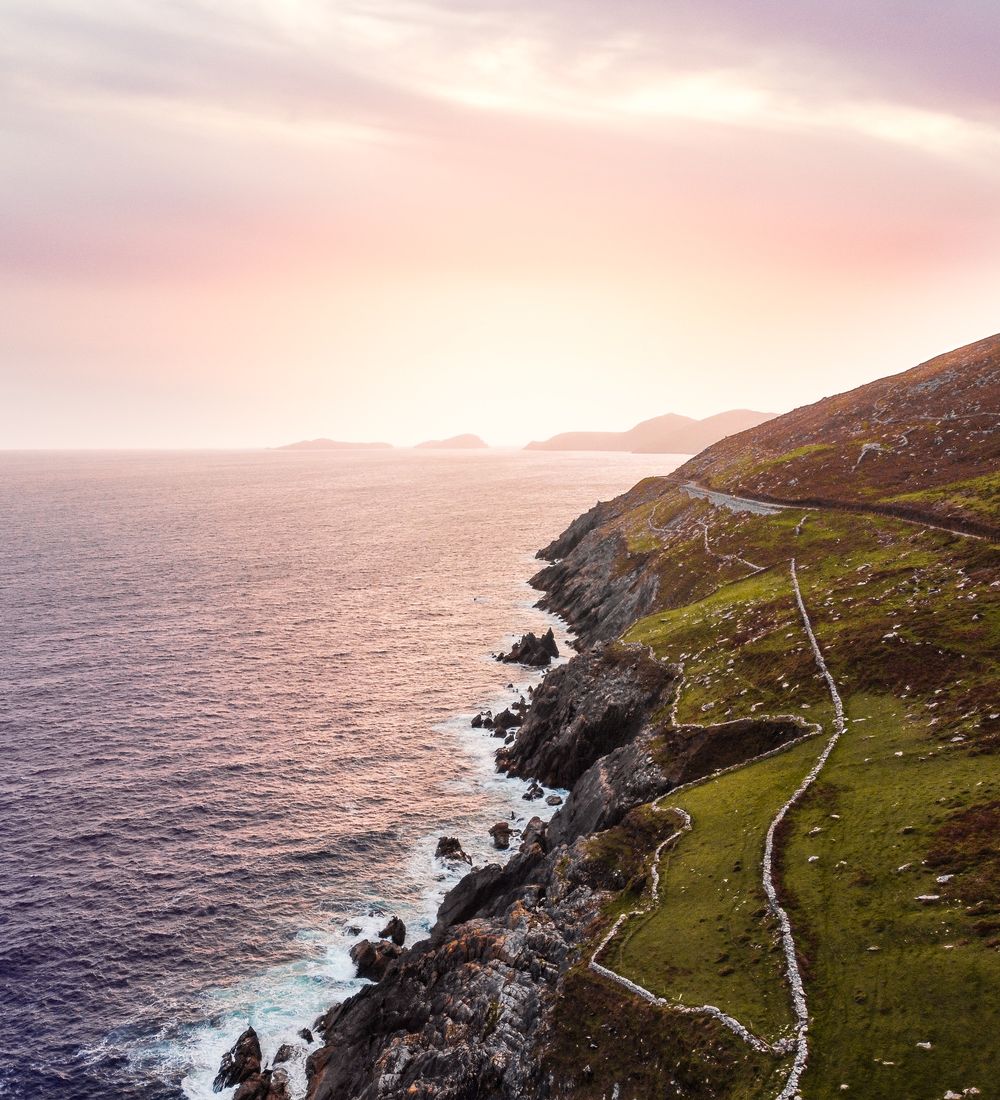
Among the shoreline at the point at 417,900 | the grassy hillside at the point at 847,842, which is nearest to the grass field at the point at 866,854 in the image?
the grassy hillside at the point at 847,842

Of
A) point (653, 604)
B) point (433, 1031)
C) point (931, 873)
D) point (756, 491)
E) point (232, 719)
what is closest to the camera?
point (931, 873)

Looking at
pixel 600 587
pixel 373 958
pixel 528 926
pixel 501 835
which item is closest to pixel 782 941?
pixel 528 926

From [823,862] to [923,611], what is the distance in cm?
2548

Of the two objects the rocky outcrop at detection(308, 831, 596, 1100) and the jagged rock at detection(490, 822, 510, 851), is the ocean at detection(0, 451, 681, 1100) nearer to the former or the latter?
the jagged rock at detection(490, 822, 510, 851)

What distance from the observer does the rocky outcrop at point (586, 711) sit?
62031mm

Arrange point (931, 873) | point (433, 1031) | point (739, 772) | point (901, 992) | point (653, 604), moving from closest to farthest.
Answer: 1. point (901, 992)
2. point (931, 873)
3. point (433, 1031)
4. point (739, 772)
5. point (653, 604)

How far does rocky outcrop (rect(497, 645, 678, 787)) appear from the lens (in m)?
62.0

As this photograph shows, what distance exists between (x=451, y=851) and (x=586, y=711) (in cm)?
1764

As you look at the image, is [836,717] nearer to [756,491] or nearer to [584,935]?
[584,935]

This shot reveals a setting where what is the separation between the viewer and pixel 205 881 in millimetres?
53781

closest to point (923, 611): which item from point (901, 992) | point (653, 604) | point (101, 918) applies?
point (901, 992)

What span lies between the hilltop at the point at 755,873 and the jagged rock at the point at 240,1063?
3.20 m

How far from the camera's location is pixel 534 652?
99.1 metres

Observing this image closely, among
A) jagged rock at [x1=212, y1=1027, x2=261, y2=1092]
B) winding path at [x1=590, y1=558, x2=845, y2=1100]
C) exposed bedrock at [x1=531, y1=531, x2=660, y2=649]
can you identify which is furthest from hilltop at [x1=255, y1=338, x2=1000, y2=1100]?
exposed bedrock at [x1=531, y1=531, x2=660, y2=649]
